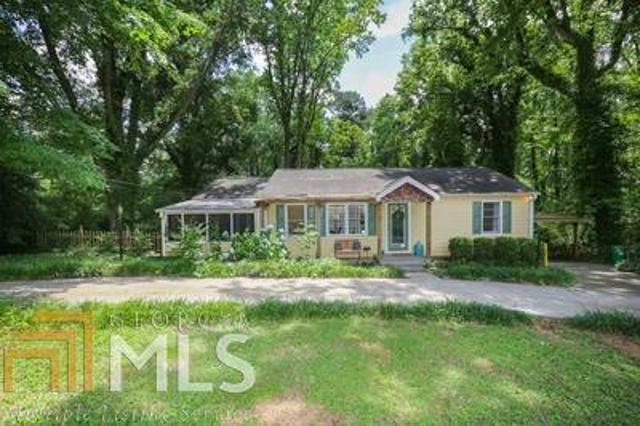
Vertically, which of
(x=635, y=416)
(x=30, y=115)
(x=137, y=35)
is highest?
(x=137, y=35)

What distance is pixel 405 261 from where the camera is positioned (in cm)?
1584

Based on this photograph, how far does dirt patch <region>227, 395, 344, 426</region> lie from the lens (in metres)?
4.47

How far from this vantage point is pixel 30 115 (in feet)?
35.0

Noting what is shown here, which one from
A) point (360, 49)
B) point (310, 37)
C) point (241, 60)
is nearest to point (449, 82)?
point (360, 49)

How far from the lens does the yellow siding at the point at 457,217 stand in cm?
1691

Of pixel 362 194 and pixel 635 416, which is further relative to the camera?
pixel 362 194

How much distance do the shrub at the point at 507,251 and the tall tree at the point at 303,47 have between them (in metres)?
16.0

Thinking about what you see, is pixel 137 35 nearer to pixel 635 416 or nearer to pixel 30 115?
pixel 30 115

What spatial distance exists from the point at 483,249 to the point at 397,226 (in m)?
3.37

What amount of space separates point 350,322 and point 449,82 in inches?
855

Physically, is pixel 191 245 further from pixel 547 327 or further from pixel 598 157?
pixel 598 157

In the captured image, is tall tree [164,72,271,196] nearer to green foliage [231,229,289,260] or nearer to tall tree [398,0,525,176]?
tall tree [398,0,525,176]

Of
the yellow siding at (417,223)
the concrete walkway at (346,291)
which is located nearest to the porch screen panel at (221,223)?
the concrete walkway at (346,291)

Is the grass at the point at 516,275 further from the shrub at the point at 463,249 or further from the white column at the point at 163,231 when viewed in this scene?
the white column at the point at 163,231
